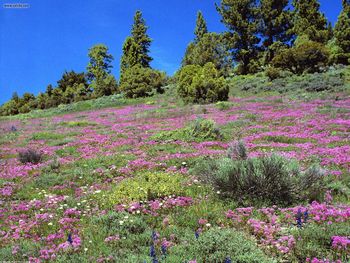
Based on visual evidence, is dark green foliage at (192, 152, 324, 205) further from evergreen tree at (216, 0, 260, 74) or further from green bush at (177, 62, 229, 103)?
evergreen tree at (216, 0, 260, 74)

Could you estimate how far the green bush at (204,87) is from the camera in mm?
37719

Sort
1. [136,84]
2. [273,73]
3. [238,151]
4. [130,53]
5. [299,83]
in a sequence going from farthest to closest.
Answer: [130,53]
[136,84]
[273,73]
[299,83]
[238,151]

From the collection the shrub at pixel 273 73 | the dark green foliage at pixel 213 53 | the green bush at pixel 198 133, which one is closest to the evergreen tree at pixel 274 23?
the dark green foliage at pixel 213 53

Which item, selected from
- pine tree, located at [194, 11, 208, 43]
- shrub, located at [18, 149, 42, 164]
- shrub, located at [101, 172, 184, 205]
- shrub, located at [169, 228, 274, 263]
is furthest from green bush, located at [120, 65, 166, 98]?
shrub, located at [169, 228, 274, 263]

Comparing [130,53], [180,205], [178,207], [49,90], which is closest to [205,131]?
[180,205]

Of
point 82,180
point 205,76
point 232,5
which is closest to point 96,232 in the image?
point 82,180

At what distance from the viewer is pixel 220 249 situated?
17.6 ft

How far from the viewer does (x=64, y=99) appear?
6819 cm

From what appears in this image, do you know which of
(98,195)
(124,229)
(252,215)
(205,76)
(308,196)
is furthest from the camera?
(205,76)

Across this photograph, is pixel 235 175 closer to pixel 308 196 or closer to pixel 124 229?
pixel 308 196

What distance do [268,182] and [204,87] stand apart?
103 ft

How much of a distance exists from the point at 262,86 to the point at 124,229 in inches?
1583

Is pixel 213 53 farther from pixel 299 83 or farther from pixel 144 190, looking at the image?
pixel 144 190

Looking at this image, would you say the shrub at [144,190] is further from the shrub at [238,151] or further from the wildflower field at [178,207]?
the shrub at [238,151]
